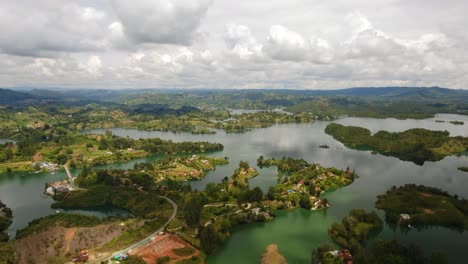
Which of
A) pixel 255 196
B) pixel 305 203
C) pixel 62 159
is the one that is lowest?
pixel 62 159

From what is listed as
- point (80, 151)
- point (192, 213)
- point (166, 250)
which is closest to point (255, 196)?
point (192, 213)

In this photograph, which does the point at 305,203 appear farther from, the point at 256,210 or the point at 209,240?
the point at 209,240

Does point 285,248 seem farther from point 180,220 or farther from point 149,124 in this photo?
point 149,124

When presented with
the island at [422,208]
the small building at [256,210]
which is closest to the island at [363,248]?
the island at [422,208]

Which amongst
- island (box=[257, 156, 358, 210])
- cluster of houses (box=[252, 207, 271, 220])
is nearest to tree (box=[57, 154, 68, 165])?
island (box=[257, 156, 358, 210])

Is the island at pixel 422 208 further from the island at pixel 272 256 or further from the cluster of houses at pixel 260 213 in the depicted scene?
the island at pixel 272 256
